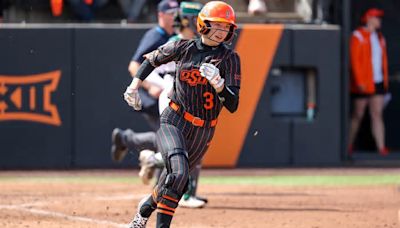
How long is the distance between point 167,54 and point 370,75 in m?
7.00

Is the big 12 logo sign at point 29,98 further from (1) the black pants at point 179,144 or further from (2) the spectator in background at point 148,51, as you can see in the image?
(1) the black pants at point 179,144

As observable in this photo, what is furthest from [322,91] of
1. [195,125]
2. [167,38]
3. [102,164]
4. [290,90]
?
[195,125]

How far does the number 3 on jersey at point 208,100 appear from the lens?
722 cm

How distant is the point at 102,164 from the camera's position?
42.4ft

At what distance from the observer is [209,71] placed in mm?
6758

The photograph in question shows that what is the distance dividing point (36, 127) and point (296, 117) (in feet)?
11.1

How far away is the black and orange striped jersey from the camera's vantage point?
718 centimetres

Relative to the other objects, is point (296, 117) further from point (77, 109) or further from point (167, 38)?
point (167, 38)

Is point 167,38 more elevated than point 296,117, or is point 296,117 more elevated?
point 167,38

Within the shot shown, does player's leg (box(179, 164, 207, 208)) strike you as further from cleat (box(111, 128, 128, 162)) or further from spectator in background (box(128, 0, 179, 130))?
cleat (box(111, 128, 128, 162))

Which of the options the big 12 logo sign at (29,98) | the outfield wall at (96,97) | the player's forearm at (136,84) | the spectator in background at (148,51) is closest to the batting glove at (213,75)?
the player's forearm at (136,84)

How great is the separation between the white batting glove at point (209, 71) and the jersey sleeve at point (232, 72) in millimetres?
291

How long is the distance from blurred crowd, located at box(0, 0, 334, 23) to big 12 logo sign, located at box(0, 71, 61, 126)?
818 millimetres

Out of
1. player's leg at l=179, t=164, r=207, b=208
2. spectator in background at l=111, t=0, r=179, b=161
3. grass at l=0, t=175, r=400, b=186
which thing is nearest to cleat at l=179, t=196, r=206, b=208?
player's leg at l=179, t=164, r=207, b=208
